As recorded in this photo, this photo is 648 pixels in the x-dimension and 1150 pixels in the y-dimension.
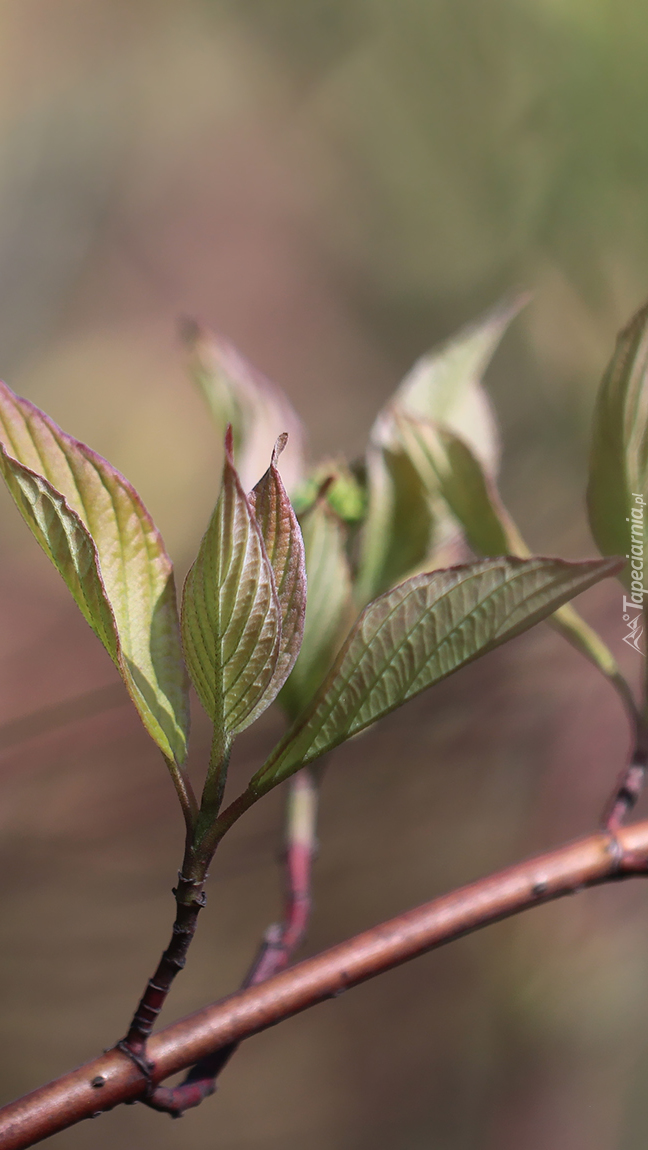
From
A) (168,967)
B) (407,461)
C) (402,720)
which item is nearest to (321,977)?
(168,967)

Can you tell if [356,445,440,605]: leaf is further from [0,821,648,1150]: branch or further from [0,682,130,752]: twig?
[0,682,130,752]: twig

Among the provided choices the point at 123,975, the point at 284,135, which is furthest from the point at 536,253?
the point at 123,975

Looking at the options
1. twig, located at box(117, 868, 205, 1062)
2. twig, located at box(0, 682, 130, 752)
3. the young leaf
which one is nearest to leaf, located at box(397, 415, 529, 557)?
the young leaf

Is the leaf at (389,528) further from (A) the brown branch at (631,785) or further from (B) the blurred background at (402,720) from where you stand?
(B) the blurred background at (402,720)

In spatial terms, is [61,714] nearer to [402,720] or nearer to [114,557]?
[402,720]

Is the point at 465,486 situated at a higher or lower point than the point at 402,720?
higher

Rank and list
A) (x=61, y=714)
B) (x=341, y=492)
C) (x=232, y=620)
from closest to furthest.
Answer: (x=232, y=620) → (x=341, y=492) → (x=61, y=714)

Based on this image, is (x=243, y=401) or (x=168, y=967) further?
(x=243, y=401)
